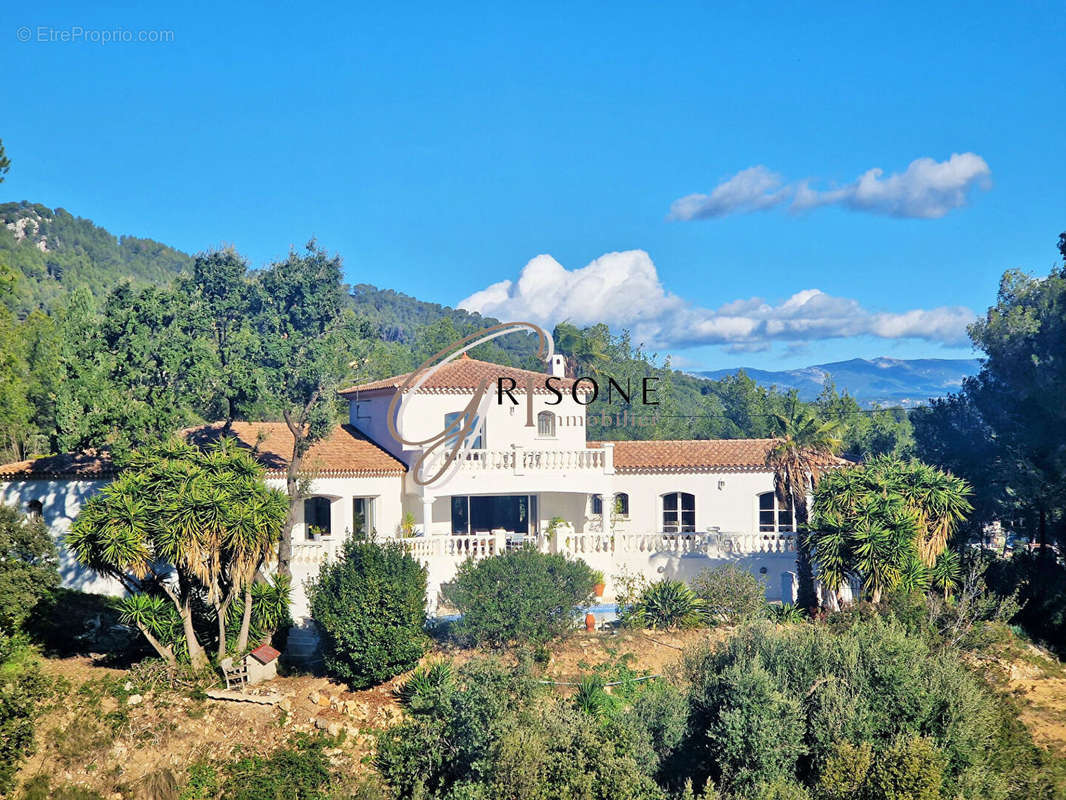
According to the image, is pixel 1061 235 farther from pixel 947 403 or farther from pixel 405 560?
pixel 405 560

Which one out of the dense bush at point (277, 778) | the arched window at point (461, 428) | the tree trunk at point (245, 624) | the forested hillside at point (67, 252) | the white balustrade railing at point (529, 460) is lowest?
the dense bush at point (277, 778)

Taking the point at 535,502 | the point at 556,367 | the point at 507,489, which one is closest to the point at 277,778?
the point at 507,489

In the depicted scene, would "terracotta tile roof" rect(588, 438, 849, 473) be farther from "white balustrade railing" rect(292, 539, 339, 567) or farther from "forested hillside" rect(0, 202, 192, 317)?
"forested hillside" rect(0, 202, 192, 317)

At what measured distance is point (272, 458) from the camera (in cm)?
3353

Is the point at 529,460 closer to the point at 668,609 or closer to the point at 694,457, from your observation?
the point at 694,457

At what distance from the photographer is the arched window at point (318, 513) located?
34.2m

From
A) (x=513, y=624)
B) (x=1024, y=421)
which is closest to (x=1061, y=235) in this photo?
(x=1024, y=421)

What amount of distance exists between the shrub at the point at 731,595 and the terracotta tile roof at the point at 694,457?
6.06 m

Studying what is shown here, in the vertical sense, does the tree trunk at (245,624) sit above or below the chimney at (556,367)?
below

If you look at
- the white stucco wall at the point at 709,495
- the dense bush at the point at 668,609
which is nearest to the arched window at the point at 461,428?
the white stucco wall at the point at 709,495

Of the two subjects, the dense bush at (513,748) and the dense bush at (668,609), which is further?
the dense bush at (668,609)

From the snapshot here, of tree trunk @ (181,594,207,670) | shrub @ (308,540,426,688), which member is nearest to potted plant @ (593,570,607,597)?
shrub @ (308,540,426,688)

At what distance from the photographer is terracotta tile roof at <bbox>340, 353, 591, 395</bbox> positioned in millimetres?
35312

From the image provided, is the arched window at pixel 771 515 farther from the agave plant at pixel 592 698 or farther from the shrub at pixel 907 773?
the shrub at pixel 907 773
